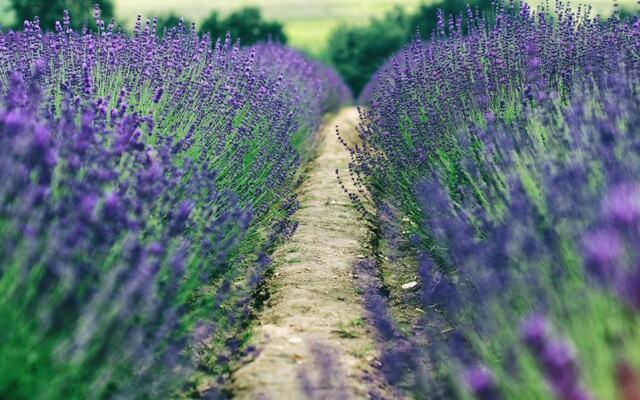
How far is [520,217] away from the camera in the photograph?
213cm

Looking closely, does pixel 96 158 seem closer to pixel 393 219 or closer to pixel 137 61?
pixel 137 61

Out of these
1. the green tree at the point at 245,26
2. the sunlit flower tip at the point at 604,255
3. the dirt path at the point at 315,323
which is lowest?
the dirt path at the point at 315,323

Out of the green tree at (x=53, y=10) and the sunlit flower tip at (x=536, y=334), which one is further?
the green tree at (x=53, y=10)

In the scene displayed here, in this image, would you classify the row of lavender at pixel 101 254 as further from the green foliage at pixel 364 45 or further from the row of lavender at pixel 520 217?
the green foliage at pixel 364 45

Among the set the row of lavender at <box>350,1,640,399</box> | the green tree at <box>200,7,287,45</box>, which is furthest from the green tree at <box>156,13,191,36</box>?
the row of lavender at <box>350,1,640,399</box>

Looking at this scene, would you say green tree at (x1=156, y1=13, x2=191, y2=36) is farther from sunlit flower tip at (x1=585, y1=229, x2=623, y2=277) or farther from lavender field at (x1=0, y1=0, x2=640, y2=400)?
sunlit flower tip at (x1=585, y1=229, x2=623, y2=277)

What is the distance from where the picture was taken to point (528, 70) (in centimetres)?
399

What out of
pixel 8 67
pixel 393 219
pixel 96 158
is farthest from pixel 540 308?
pixel 8 67

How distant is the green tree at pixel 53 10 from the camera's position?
9742 mm

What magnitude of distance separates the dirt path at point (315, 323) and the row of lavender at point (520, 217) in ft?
0.42

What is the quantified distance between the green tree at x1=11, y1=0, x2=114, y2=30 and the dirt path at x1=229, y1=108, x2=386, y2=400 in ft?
20.9

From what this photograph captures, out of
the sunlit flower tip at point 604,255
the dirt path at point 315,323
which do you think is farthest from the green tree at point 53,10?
the sunlit flower tip at point 604,255

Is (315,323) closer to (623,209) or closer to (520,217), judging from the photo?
(520,217)

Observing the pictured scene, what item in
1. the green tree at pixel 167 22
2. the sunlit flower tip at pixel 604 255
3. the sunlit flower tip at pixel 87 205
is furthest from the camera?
the green tree at pixel 167 22
